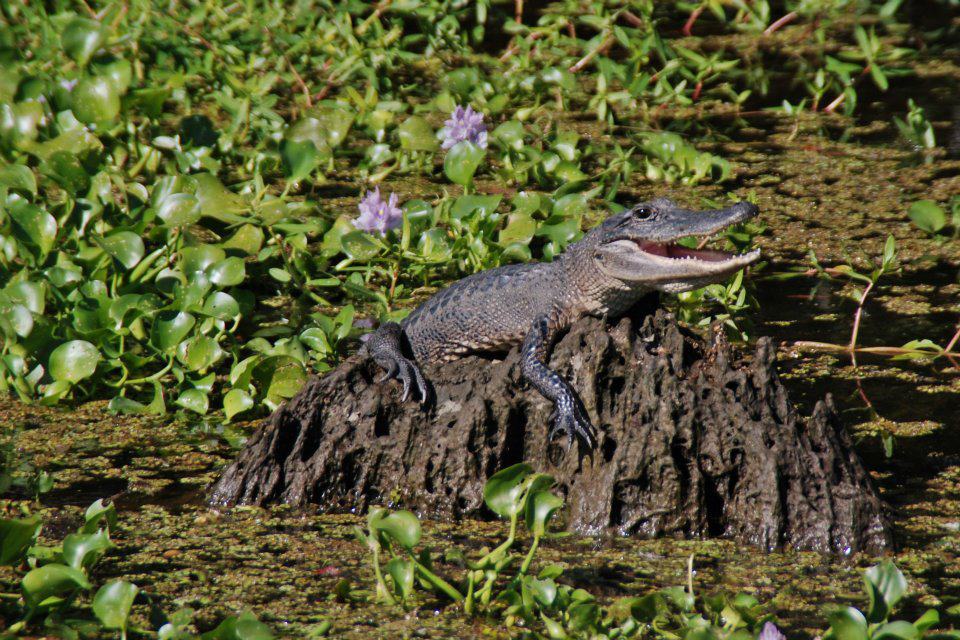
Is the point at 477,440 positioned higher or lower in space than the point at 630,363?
lower

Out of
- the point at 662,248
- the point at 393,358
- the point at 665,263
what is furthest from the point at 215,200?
the point at 665,263

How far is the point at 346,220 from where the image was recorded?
5.59 m

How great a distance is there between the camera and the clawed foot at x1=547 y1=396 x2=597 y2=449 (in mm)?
3658

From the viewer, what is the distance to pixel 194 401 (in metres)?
4.46

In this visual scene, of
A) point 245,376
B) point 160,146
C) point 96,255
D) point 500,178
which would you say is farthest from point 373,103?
point 245,376

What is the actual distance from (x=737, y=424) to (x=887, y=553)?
0.58 meters

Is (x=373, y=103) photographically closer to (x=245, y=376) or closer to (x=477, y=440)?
(x=245, y=376)

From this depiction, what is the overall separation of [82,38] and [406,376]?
9.22ft

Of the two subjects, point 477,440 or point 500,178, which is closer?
point 477,440

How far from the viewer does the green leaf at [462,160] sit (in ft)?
18.2

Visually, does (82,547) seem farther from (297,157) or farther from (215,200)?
(297,157)

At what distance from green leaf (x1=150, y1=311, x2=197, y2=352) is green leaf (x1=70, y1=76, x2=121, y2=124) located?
4.63ft

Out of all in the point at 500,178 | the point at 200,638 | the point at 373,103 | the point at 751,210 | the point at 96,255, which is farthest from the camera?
the point at 373,103

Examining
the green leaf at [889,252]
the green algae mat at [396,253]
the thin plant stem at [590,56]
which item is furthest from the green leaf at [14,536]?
the thin plant stem at [590,56]
